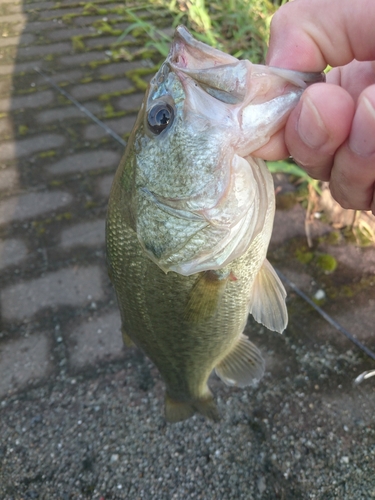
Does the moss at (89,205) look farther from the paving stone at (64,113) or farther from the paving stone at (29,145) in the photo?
the paving stone at (64,113)

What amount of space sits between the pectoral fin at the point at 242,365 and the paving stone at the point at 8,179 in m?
2.11

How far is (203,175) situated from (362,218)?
187cm

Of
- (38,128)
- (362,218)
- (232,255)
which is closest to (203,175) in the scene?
(232,255)

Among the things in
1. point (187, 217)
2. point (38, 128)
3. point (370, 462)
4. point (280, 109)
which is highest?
point (280, 109)

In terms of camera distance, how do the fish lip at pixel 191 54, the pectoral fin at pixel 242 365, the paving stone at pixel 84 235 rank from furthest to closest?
the paving stone at pixel 84 235 < the pectoral fin at pixel 242 365 < the fish lip at pixel 191 54

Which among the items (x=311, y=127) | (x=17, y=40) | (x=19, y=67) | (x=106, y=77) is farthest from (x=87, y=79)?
(x=311, y=127)

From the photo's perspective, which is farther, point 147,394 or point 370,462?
point 147,394

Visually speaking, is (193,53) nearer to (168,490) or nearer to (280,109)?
(280,109)

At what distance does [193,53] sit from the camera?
104 cm

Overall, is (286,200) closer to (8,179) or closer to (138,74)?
(8,179)

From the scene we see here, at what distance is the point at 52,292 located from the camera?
8.21 feet

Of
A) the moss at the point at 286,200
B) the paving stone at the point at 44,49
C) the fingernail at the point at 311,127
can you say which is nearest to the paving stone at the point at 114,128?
the moss at the point at 286,200

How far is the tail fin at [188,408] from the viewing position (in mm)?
1864

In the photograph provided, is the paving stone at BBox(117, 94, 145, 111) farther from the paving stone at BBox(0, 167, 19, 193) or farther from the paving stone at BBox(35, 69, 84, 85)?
the paving stone at BBox(0, 167, 19, 193)
